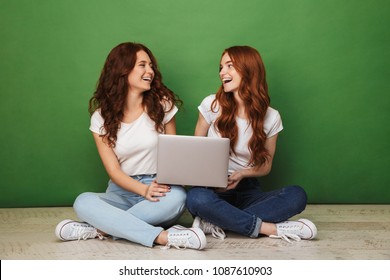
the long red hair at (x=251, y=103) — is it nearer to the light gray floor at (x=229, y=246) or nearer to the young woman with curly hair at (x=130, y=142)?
the young woman with curly hair at (x=130, y=142)

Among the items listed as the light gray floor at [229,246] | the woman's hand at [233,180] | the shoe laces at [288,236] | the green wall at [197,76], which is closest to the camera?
the light gray floor at [229,246]

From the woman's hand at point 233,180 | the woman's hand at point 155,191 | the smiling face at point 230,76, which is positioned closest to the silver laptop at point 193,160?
the woman's hand at point 155,191

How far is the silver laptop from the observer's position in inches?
90.8

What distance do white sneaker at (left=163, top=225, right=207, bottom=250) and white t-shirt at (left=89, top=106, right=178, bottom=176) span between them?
454mm

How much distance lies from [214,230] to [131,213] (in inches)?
15.9

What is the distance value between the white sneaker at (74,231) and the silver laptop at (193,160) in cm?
41

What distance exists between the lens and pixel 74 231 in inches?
94.6

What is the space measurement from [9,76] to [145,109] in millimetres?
971

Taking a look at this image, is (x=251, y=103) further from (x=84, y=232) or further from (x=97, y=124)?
(x=84, y=232)

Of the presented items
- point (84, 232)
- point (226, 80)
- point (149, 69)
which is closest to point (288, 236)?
point (226, 80)

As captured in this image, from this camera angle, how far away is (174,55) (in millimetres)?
3100

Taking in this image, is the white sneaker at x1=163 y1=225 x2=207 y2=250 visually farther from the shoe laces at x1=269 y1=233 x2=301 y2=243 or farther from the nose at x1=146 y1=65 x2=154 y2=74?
the nose at x1=146 y1=65 x2=154 y2=74

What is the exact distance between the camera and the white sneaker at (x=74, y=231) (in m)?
2.38
